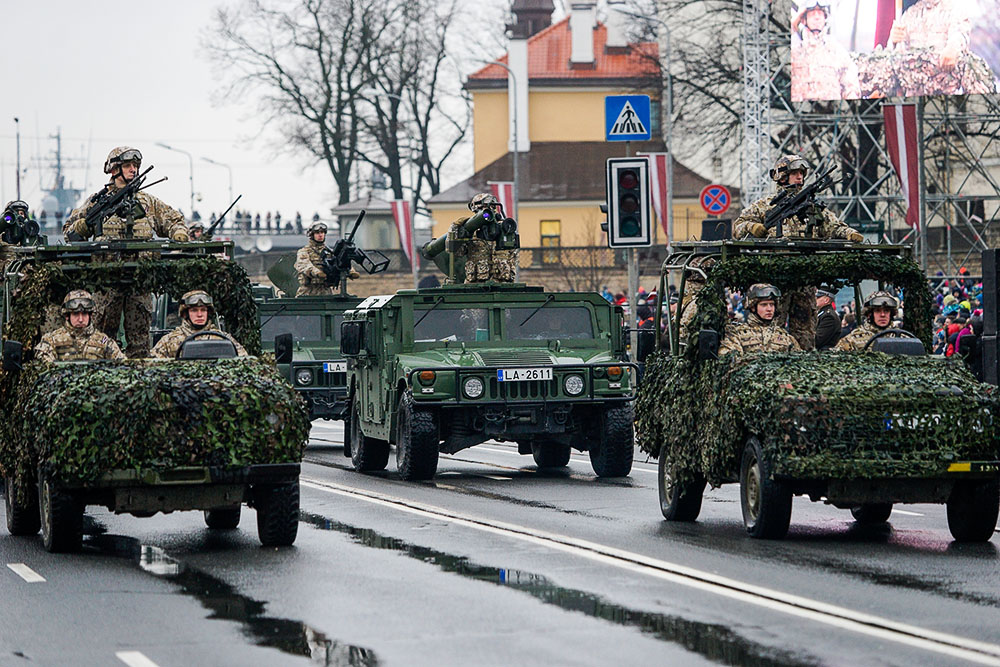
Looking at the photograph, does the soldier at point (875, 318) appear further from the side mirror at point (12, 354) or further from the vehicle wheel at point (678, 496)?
the side mirror at point (12, 354)

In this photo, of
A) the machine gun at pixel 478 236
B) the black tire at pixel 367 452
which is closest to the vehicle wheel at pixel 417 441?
the black tire at pixel 367 452

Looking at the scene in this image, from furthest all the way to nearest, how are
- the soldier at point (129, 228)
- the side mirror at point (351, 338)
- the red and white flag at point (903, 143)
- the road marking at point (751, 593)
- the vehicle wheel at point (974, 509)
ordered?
the red and white flag at point (903, 143) < the side mirror at point (351, 338) < the soldier at point (129, 228) < the vehicle wheel at point (974, 509) < the road marking at point (751, 593)

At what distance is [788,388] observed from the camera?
44.1 feet

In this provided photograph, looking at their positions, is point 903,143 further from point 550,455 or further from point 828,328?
point 550,455

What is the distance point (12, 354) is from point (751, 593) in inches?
240

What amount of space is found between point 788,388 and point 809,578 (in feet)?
6.61

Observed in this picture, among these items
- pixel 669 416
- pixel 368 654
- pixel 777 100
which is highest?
pixel 777 100

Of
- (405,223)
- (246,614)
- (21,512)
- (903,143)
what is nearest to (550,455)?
(21,512)

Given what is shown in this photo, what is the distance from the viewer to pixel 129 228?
59.3ft

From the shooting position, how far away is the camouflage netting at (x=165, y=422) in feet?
42.9

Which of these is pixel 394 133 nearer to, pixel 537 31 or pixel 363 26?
pixel 363 26

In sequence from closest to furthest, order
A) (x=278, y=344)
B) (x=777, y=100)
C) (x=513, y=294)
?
(x=278, y=344) → (x=513, y=294) → (x=777, y=100)

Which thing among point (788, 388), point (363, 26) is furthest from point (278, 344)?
point (363, 26)

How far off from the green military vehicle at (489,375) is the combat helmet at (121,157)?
364 cm
